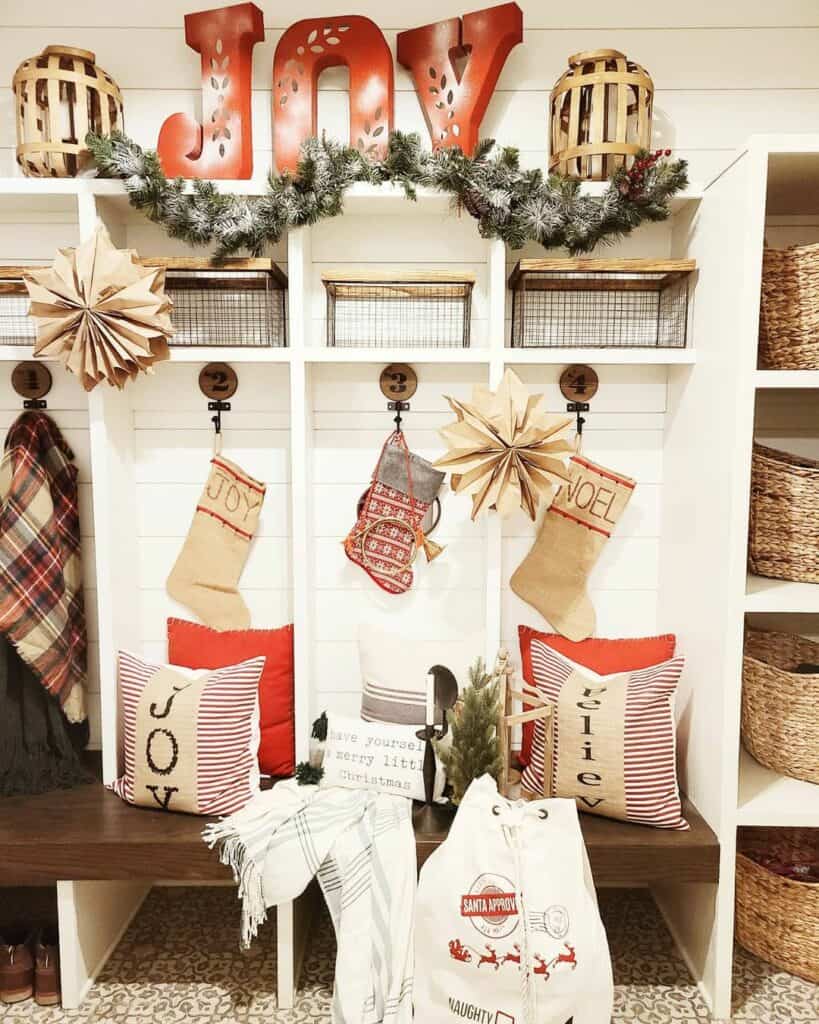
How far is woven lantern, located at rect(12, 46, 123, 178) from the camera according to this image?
1.94 meters

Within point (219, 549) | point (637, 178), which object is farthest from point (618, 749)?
point (637, 178)

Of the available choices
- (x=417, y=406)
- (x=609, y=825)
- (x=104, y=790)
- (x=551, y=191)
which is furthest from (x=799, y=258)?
(x=104, y=790)

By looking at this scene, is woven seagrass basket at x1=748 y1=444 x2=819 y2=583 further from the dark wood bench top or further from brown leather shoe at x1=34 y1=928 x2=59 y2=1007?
brown leather shoe at x1=34 y1=928 x2=59 y2=1007

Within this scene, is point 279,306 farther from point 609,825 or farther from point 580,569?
point 609,825

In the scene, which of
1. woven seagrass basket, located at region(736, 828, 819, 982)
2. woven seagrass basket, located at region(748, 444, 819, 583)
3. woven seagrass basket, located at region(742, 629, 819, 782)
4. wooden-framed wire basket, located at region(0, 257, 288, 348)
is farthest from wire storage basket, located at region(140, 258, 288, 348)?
woven seagrass basket, located at region(736, 828, 819, 982)

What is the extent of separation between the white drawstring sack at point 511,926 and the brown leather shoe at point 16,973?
1.06m

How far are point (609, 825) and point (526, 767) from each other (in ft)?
0.91

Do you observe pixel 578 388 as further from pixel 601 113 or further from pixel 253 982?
pixel 253 982

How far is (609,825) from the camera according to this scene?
197 cm

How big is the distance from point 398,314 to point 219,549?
2.83 feet

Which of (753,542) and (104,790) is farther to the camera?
(104,790)

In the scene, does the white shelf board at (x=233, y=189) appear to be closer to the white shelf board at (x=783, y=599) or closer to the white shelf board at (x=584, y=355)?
the white shelf board at (x=584, y=355)

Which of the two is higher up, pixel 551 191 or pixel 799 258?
pixel 551 191

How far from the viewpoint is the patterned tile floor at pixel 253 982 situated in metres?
1.93
